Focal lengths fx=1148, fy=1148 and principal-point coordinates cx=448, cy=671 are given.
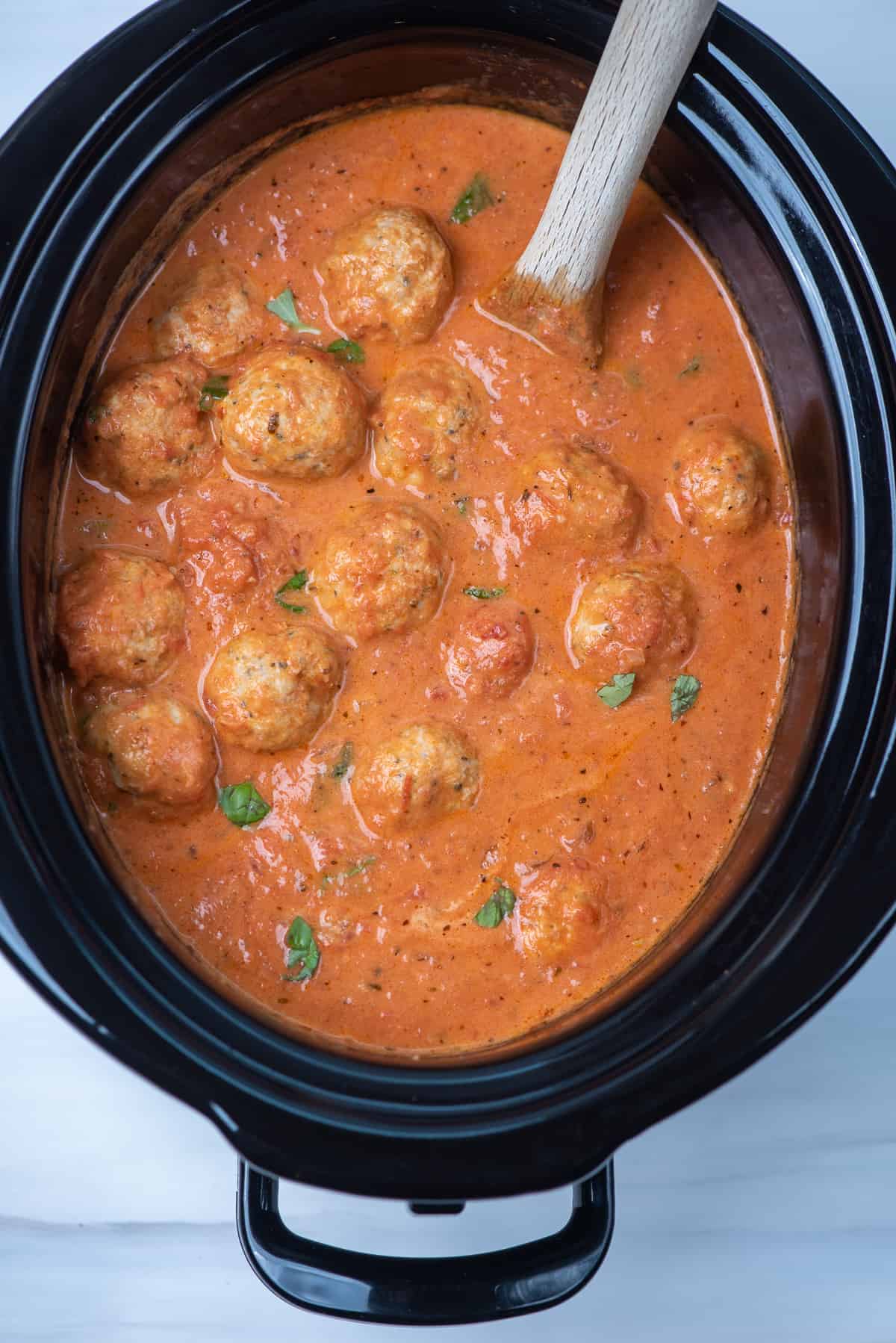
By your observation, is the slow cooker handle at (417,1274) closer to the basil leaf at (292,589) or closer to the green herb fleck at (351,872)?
the green herb fleck at (351,872)

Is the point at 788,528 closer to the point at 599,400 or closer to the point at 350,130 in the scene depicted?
the point at 599,400

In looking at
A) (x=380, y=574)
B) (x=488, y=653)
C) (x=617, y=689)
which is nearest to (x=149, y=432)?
→ (x=380, y=574)

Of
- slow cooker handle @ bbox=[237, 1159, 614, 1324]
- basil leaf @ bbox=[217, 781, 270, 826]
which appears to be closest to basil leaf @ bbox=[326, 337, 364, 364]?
basil leaf @ bbox=[217, 781, 270, 826]

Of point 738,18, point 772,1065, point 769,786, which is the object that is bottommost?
point 772,1065

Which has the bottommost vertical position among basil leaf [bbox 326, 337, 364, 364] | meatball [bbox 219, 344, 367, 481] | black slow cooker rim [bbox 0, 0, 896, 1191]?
black slow cooker rim [bbox 0, 0, 896, 1191]

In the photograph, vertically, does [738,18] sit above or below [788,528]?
above

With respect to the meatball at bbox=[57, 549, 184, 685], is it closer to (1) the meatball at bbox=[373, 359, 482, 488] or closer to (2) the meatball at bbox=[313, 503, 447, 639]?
(2) the meatball at bbox=[313, 503, 447, 639]

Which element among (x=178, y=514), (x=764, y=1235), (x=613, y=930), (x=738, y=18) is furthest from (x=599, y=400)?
(x=764, y=1235)
